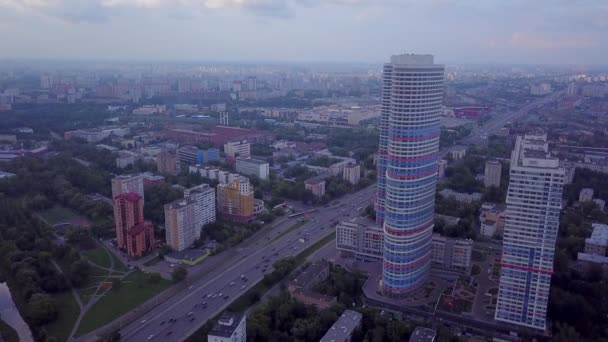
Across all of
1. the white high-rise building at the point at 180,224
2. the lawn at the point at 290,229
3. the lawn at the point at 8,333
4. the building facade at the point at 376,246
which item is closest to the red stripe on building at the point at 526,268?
the building facade at the point at 376,246

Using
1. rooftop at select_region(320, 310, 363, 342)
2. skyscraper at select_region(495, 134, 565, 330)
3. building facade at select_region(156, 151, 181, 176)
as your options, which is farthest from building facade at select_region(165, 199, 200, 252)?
skyscraper at select_region(495, 134, 565, 330)

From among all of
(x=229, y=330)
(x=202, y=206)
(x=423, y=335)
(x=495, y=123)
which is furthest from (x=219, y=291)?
(x=495, y=123)

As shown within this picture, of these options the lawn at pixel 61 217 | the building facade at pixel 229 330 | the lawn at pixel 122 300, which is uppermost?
the building facade at pixel 229 330

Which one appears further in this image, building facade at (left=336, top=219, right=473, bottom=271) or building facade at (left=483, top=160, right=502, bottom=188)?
building facade at (left=483, top=160, right=502, bottom=188)

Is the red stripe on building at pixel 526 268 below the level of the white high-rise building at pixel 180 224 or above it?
above

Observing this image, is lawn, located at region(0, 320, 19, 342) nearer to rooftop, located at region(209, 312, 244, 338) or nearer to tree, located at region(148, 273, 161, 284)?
tree, located at region(148, 273, 161, 284)

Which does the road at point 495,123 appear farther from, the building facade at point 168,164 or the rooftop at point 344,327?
the rooftop at point 344,327
